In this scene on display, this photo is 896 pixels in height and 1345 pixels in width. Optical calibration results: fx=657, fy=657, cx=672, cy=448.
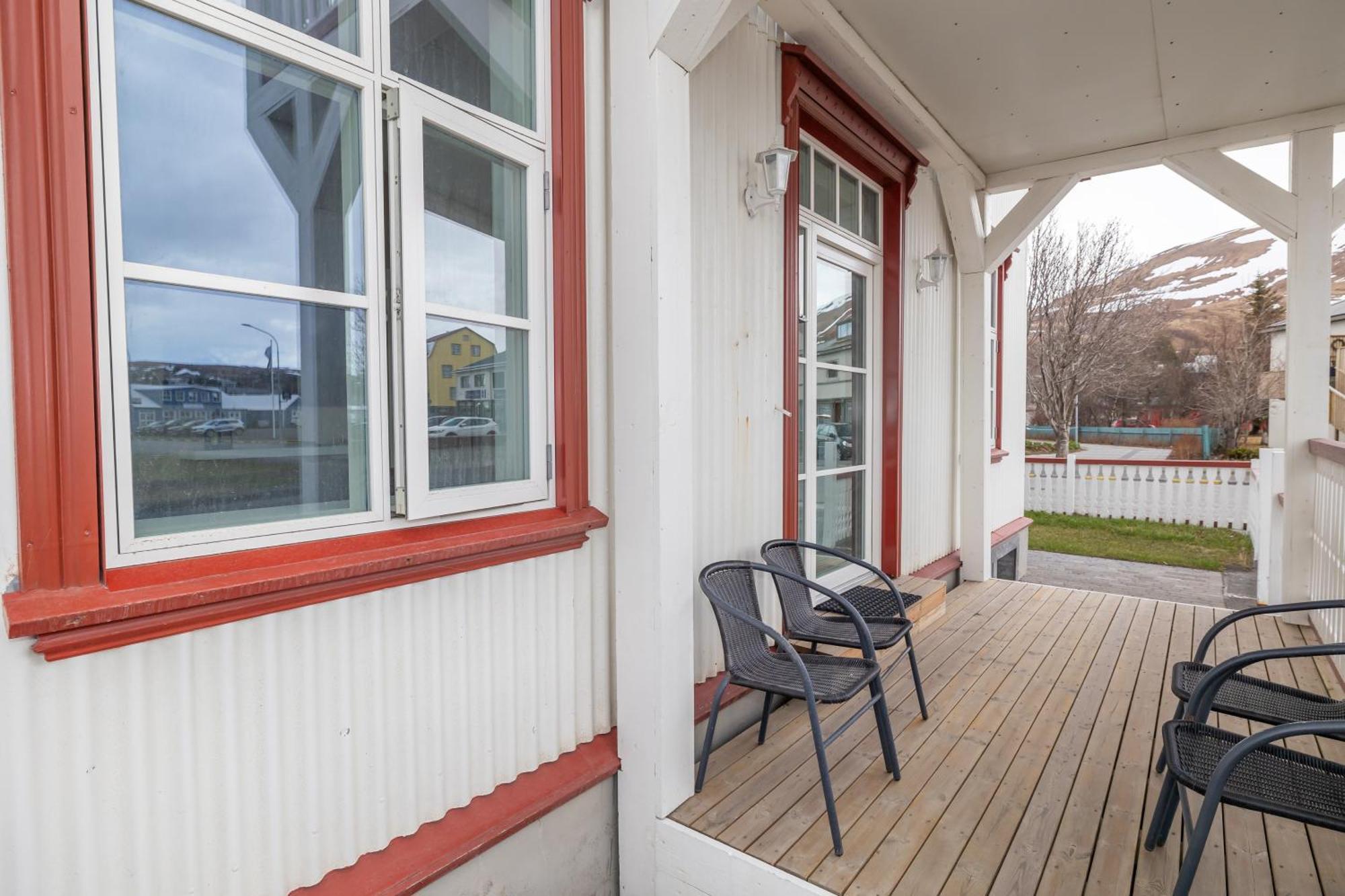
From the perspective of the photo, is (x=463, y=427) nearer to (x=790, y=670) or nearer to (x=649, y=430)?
(x=649, y=430)

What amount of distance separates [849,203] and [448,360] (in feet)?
9.57

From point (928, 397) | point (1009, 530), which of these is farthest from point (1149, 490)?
point (928, 397)

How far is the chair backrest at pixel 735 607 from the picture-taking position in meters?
2.19

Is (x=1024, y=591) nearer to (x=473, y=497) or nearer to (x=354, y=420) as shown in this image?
(x=473, y=497)

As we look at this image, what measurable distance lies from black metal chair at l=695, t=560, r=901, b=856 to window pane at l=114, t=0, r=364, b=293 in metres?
1.49

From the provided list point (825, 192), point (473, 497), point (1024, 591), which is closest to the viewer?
point (473, 497)

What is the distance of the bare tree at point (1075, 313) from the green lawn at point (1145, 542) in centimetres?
539

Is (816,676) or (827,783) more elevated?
(816,676)

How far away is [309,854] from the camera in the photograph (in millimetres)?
1415

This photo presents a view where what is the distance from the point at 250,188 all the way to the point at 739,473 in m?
1.89

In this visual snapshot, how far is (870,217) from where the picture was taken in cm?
409

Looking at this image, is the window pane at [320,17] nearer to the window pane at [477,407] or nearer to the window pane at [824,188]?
the window pane at [477,407]

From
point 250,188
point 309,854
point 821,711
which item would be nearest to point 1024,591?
point 821,711

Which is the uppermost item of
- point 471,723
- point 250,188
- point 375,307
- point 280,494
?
point 250,188
